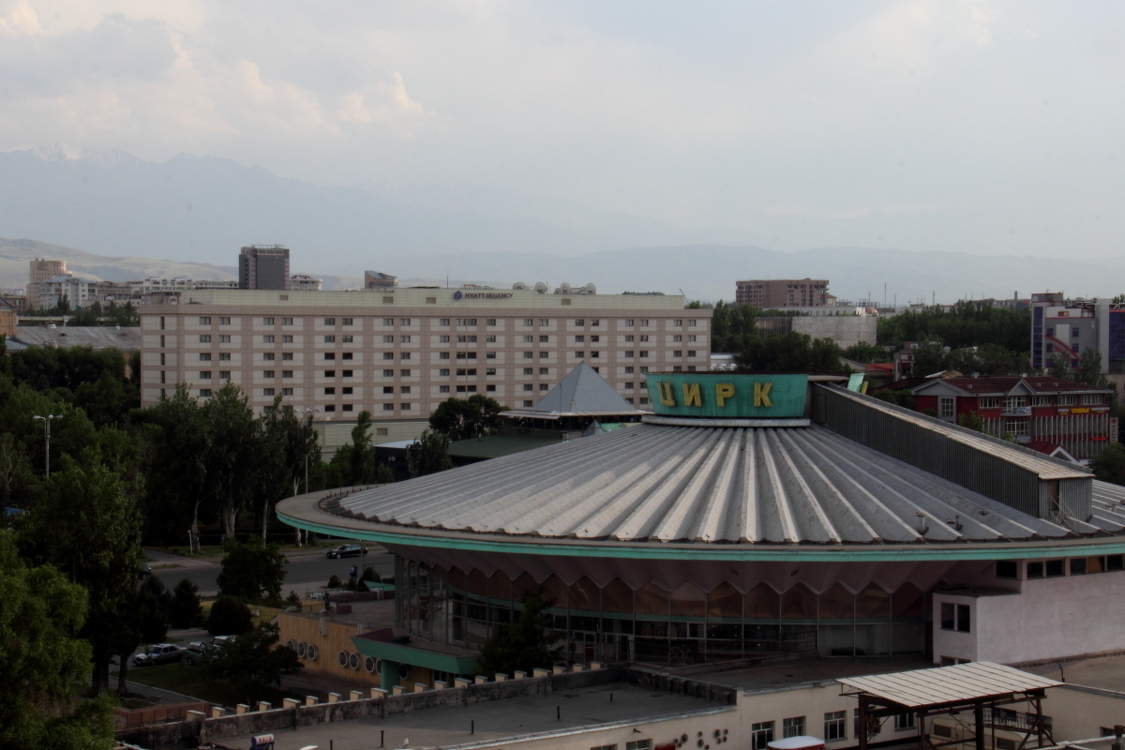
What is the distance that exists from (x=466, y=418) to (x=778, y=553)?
77.0 m

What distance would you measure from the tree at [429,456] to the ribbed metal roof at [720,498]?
45.6 m

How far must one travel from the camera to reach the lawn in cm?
4325

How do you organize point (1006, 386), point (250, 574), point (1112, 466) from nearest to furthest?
point (250, 574) < point (1112, 466) < point (1006, 386)

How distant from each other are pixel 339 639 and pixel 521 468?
9.77 metres

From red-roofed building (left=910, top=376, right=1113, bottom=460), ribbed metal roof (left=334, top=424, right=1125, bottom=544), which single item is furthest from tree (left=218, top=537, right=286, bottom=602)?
red-roofed building (left=910, top=376, right=1113, bottom=460)

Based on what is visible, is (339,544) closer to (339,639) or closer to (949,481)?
(339,639)

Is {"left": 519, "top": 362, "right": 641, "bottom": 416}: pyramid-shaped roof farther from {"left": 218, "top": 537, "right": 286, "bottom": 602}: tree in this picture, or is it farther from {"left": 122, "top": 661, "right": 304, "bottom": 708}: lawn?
{"left": 122, "top": 661, "right": 304, "bottom": 708}: lawn

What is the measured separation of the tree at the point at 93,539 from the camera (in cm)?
4047

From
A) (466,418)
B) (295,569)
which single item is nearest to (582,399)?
(466,418)

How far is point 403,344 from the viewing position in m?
122

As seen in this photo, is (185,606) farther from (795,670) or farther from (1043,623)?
(1043,623)

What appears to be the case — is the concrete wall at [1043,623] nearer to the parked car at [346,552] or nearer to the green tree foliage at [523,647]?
the green tree foliage at [523,647]

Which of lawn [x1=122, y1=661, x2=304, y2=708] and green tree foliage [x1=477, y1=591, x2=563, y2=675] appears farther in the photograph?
lawn [x1=122, y1=661, x2=304, y2=708]

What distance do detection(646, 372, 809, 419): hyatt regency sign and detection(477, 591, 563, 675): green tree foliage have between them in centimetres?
1258
